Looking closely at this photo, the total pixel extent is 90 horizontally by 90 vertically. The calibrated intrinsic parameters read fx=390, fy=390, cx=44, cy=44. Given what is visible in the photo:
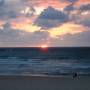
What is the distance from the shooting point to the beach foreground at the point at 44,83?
7586mm

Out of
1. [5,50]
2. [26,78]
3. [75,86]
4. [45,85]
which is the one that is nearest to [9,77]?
[26,78]

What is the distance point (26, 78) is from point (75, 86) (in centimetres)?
109

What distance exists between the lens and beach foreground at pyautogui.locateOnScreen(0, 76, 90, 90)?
7.59 meters

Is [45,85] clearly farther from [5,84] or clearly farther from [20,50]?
[20,50]

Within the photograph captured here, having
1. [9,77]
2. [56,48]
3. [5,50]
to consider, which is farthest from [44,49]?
[9,77]

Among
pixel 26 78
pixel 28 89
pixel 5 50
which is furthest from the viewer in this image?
pixel 5 50

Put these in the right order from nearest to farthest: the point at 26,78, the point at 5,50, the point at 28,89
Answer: the point at 28,89, the point at 26,78, the point at 5,50

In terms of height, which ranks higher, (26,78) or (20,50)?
(26,78)

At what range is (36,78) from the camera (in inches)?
319

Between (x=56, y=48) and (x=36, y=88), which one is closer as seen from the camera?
(x=36, y=88)

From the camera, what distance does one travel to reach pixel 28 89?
7523 mm

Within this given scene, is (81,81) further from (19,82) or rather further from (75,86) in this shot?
(19,82)

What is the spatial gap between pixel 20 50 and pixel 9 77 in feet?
56.7

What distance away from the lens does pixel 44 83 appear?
7.77 m
